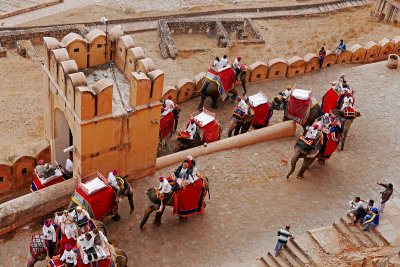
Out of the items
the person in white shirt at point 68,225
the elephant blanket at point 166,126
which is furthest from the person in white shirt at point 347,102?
the person in white shirt at point 68,225

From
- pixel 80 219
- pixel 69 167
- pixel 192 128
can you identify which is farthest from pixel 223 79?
pixel 80 219

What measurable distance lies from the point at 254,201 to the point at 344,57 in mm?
11549

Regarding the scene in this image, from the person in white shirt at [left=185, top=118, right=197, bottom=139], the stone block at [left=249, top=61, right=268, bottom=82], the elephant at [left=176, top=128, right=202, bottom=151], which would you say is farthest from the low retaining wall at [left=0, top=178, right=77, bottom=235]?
the stone block at [left=249, top=61, right=268, bottom=82]

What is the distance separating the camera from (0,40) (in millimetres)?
25938

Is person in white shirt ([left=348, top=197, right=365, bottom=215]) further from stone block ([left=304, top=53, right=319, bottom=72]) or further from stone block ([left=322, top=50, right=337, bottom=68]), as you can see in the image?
stone block ([left=322, top=50, right=337, bottom=68])

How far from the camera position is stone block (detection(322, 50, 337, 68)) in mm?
21875

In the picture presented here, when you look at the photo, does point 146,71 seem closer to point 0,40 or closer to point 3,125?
point 3,125

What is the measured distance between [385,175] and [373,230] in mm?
3391

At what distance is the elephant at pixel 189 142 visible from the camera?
1564 centimetres

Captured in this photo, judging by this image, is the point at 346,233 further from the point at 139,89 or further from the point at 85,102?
the point at 85,102

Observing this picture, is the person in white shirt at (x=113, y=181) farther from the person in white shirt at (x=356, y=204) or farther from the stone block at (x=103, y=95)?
the person in white shirt at (x=356, y=204)

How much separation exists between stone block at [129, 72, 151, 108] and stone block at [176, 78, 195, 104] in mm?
6381

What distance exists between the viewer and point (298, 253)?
37.1 ft

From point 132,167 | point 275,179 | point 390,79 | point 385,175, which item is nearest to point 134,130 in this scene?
point 132,167
